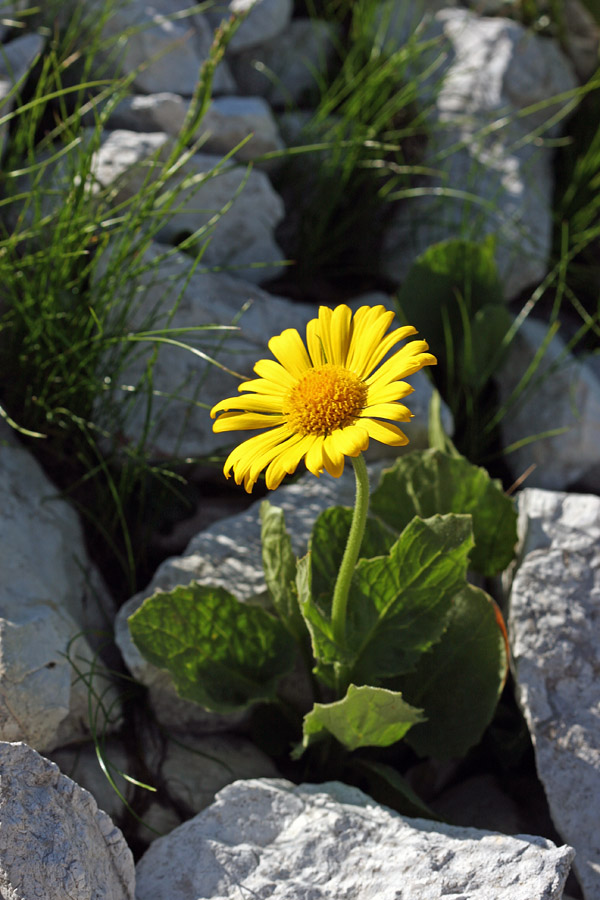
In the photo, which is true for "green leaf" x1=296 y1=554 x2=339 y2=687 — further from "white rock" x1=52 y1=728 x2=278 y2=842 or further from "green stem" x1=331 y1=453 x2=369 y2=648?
"white rock" x1=52 y1=728 x2=278 y2=842

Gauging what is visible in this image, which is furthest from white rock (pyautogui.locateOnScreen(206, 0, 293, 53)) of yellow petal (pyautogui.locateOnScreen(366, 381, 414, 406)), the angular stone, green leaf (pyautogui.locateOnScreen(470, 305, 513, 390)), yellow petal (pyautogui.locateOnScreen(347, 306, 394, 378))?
yellow petal (pyautogui.locateOnScreen(366, 381, 414, 406))

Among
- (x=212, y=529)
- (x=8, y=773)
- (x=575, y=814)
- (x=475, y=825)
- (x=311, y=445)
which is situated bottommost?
(x=475, y=825)

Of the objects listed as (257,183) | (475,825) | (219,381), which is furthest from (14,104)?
(475,825)

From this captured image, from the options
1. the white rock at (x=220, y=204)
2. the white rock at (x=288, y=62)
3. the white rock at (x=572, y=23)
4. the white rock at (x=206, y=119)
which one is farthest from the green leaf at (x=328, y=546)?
the white rock at (x=572, y=23)

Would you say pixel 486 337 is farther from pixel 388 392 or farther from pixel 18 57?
pixel 18 57

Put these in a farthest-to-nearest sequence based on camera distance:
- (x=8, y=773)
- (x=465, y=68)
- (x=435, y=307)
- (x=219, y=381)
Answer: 1. (x=465, y=68)
2. (x=435, y=307)
3. (x=219, y=381)
4. (x=8, y=773)

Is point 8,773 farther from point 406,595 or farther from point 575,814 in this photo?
point 575,814
